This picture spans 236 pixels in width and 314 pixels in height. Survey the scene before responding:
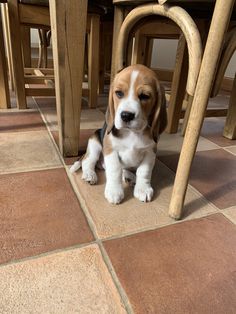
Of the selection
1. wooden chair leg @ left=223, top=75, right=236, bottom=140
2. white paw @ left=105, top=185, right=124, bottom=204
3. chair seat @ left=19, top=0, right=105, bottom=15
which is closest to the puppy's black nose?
white paw @ left=105, top=185, right=124, bottom=204

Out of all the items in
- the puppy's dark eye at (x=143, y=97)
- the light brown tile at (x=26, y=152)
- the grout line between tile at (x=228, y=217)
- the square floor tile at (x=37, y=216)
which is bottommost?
the grout line between tile at (x=228, y=217)

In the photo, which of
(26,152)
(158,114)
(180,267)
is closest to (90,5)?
(26,152)

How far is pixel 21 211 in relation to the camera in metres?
0.88

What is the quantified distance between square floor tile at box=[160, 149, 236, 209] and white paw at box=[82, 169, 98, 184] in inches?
15.8

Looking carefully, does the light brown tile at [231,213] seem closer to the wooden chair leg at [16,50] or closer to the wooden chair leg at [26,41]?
the wooden chair leg at [16,50]

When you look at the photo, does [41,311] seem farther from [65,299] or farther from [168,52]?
[168,52]

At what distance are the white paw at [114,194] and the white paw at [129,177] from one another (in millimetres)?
136

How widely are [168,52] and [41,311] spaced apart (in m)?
3.96

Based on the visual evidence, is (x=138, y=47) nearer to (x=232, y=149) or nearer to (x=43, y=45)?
(x=43, y=45)

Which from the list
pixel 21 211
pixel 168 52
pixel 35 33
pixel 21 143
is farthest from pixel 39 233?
pixel 35 33

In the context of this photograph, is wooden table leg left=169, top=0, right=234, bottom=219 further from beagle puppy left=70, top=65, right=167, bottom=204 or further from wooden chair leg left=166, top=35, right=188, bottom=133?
wooden chair leg left=166, top=35, right=188, bottom=133

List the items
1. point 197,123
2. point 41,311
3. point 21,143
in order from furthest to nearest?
1. point 21,143
2. point 197,123
3. point 41,311

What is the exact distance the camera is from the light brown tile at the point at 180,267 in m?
0.62

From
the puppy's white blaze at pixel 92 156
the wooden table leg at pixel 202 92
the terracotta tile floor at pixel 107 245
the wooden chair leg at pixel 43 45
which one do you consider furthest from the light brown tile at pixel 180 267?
the wooden chair leg at pixel 43 45
